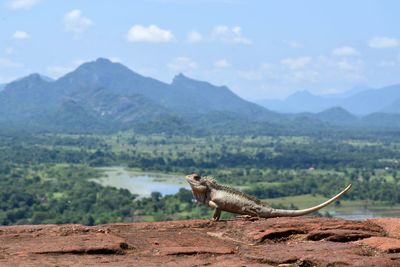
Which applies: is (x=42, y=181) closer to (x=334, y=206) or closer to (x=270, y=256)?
(x=334, y=206)

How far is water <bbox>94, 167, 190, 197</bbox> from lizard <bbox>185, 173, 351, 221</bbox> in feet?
245

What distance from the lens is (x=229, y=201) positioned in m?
10.3

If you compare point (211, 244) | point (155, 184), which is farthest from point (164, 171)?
point (211, 244)

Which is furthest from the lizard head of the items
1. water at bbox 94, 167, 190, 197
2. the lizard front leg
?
water at bbox 94, 167, 190, 197

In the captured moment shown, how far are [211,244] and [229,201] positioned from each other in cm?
269

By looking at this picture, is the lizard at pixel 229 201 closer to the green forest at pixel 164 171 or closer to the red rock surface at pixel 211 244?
the red rock surface at pixel 211 244

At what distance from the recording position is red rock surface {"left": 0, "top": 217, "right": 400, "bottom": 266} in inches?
261

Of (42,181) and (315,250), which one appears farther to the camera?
(42,181)

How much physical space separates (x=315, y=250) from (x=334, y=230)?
1132 millimetres

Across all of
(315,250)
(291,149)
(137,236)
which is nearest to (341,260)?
(315,250)

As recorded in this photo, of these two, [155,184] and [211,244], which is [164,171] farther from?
[211,244]

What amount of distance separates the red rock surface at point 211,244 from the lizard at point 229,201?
0.81m

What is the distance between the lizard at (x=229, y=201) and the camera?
33.2ft

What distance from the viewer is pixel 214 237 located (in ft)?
27.1
